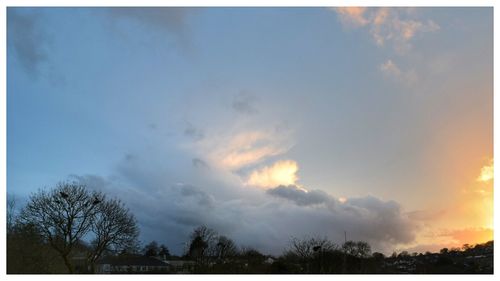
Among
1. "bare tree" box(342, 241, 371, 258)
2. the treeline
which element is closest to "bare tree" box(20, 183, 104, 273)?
the treeline

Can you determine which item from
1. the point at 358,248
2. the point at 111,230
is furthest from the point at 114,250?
the point at 358,248

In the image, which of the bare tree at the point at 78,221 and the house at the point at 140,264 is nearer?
the bare tree at the point at 78,221

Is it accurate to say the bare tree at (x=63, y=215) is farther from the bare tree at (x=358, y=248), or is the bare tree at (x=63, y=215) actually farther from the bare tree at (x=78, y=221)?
the bare tree at (x=358, y=248)

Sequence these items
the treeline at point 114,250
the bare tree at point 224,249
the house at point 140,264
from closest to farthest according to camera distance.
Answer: the treeline at point 114,250, the bare tree at point 224,249, the house at point 140,264

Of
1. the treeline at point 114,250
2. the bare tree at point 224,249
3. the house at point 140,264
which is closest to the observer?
the treeline at point 114,250

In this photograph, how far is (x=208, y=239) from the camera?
65312 mm

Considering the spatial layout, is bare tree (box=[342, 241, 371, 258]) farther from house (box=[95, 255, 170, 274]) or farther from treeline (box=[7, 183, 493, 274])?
house (box=[95, 255, 170, 274])

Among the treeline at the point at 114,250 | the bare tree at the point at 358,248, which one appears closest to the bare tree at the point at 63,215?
the treeline at the point at 114,250

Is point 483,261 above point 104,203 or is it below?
below
